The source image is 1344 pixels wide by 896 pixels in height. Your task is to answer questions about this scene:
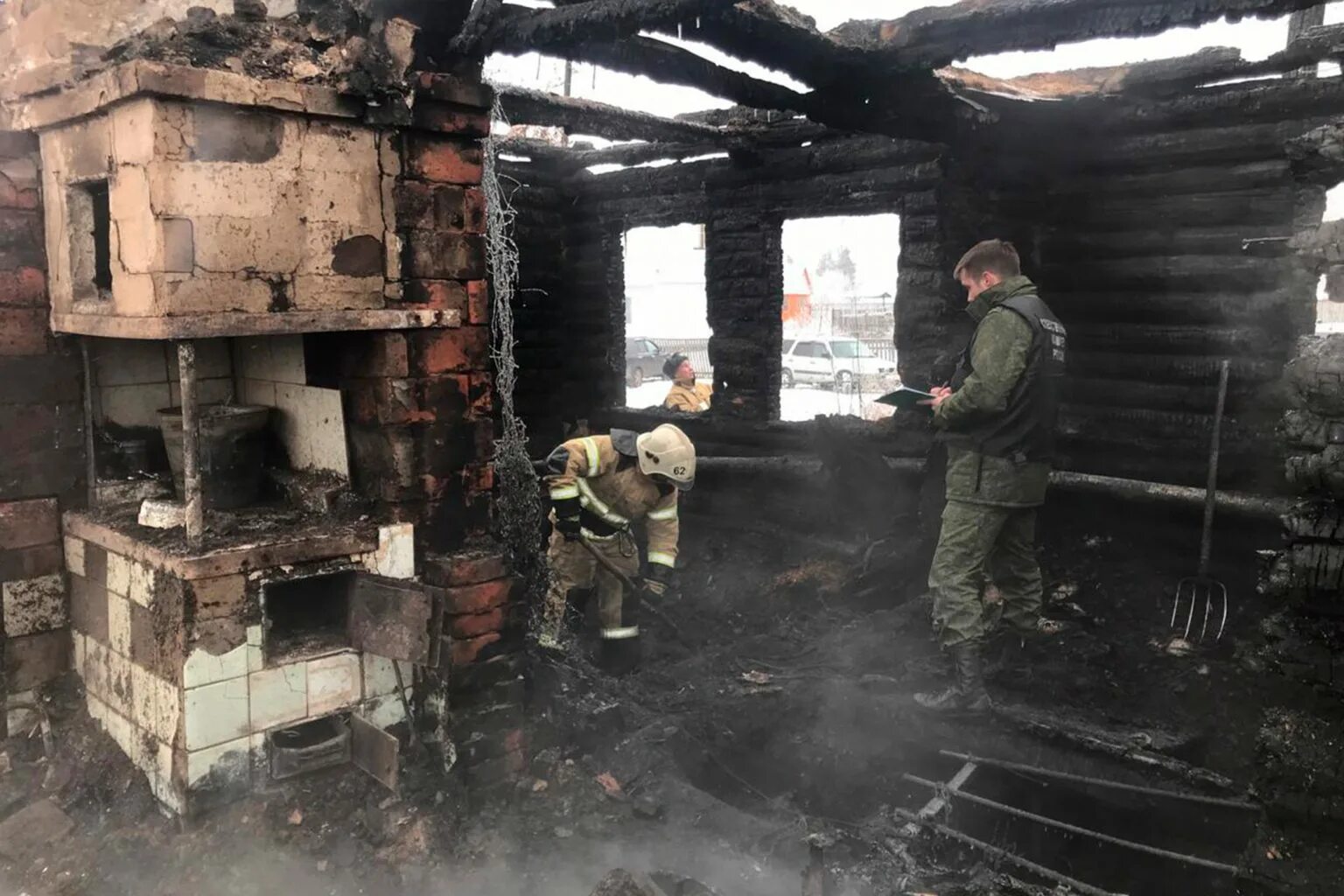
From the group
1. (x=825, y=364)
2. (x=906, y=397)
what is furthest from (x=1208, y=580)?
(x=825, y=364)

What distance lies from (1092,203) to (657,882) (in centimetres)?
532

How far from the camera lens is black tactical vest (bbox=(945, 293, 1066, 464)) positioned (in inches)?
188

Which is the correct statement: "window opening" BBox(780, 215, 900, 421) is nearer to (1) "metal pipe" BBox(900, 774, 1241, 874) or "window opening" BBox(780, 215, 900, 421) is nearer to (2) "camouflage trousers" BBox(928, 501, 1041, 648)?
(2) "camouflage trousers" BBox(928, 501, 1041, 648)

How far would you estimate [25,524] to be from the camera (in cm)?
395

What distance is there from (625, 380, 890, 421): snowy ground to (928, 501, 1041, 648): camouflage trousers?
412 inches

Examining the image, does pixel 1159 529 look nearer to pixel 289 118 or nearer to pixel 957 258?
pixel 957 258

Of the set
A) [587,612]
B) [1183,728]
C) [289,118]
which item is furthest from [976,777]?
[289,118]

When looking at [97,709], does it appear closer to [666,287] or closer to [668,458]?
[668,458]

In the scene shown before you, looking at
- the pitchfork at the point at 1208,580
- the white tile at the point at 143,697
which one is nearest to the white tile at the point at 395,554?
the white tile at the point at 143,697

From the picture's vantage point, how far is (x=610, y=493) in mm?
5930

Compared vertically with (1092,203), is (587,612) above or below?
below

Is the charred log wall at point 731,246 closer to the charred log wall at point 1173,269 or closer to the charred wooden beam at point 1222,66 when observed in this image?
the charred log wall at point 1173,269

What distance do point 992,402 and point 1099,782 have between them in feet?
6.13

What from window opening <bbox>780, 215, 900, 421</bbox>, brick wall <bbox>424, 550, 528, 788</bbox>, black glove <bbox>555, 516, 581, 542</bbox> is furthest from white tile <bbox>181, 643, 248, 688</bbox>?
window opening <bbox>780, 215, 900, 421</bbox>
